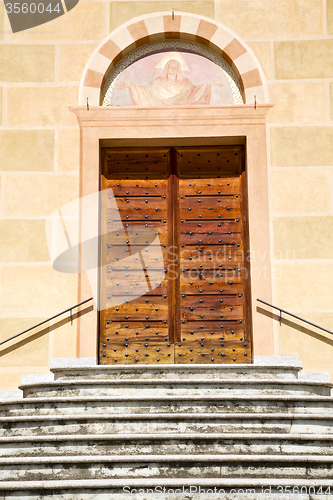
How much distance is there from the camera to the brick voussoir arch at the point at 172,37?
26.1 feet

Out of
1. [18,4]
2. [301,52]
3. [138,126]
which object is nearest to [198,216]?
[138,126]

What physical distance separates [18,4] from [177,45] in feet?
7.58

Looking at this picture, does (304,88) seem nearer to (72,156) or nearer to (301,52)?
(301,52)

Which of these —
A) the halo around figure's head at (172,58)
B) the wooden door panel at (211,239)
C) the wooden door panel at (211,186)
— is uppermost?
the halo around figure's head at (172,58)

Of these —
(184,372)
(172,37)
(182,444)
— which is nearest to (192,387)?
(184,372)

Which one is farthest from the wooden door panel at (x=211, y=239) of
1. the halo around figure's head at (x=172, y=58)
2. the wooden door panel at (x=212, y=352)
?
the halo around figure's head at (x=172, y=58)

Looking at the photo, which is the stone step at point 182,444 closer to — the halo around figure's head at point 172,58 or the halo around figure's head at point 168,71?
the halo around figure's head at point 168,71

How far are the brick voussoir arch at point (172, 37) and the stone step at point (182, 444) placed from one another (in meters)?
4.52

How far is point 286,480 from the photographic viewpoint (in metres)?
4.86

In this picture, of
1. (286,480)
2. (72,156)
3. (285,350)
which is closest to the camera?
(286,480)

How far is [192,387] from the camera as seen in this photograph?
5.97 metres

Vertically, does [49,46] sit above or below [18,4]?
below

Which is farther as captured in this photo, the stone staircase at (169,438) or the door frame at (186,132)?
the door frame at (186,132)

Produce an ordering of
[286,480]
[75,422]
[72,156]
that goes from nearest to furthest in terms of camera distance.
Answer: [286,480]
[75,422]
[72,156]
